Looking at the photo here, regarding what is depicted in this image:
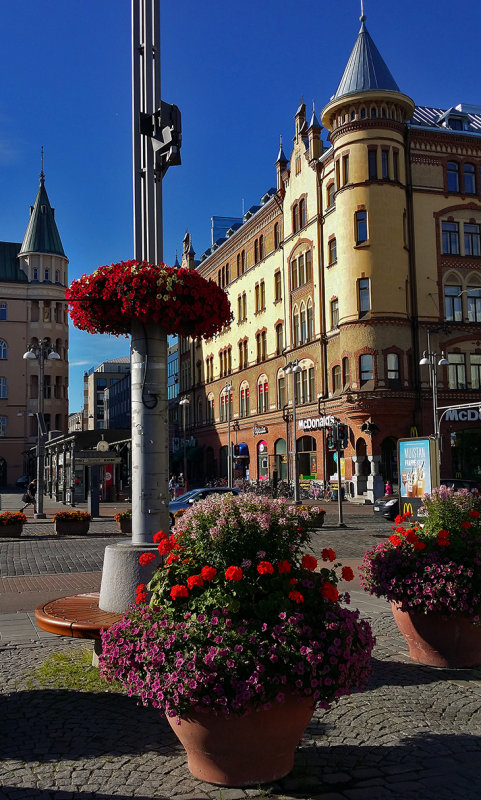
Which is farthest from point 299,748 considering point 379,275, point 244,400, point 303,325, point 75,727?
point 244,400

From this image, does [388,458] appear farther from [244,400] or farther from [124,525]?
[124,525]

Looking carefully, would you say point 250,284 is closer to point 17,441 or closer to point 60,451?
point 60,451

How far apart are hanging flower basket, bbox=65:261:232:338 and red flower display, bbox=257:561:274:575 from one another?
310cm

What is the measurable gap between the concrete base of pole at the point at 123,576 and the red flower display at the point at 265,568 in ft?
7.78

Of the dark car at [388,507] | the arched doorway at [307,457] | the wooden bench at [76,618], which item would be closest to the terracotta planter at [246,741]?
the wooden bench at [76,618]

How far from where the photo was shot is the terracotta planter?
4.21 metres

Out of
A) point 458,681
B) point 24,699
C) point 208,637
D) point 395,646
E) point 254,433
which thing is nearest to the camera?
point 208,637

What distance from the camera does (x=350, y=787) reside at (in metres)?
4.41

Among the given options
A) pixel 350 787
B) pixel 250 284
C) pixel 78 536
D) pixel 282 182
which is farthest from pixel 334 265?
pixel 350 787

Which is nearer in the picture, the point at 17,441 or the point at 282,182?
the point at 282,182

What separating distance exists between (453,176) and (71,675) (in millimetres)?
41954

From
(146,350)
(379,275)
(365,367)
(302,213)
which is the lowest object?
(146,350)

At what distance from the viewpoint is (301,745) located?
5.11m

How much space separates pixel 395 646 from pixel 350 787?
387 centimetres
